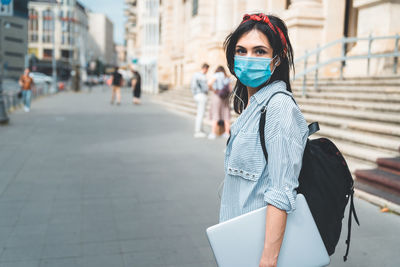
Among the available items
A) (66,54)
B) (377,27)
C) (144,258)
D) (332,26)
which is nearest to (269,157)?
(144,258)

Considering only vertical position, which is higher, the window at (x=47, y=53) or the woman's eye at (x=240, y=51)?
the window at (x=47, y=53)

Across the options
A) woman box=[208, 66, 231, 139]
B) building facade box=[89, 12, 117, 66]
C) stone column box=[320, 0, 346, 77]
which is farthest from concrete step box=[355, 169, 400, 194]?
building facade box=[89, 12, 117, 66]

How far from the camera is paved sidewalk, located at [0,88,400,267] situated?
3.78 meters

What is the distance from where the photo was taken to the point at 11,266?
3.49 meters

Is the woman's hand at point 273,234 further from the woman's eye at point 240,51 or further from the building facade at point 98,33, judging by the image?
the building facade at point 98,33

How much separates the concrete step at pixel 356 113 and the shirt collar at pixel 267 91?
19.7 feet

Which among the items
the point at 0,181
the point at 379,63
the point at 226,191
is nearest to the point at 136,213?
the point at 0,181

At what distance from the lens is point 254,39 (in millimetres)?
1818

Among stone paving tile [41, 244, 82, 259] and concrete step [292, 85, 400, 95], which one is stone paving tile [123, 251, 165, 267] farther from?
concrete step [292, 85, 400, 95]

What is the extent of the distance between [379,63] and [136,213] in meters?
9.00

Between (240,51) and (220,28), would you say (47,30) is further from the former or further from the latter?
(240,51)

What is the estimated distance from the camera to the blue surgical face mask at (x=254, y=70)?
1.81 meters

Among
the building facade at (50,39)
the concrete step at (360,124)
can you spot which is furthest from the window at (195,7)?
the building facade at (50,39)

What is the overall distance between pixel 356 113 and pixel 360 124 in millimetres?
690
